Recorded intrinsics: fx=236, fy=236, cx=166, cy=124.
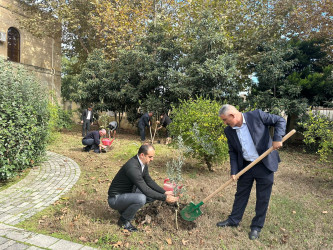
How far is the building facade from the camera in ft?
61.3

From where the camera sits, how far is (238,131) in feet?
11.7

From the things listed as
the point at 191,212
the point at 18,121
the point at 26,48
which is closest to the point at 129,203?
the point at 191,212

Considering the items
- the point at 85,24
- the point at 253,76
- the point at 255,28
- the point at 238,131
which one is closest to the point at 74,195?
the point at 238,131

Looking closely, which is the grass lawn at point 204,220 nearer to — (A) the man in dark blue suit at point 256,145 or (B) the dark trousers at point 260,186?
(B) the dark trousers at point 260,186

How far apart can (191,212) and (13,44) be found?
73.4 feet

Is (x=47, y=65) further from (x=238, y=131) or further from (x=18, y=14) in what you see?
(x=238, y=131)

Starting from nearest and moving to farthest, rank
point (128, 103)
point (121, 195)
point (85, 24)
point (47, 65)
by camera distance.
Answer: point (121, 195) → point (128, 103) → point (85, 24) → point (47, 65)

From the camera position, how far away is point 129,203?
3480 millimetres

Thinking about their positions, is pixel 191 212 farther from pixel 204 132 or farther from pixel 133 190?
pixel 204 132

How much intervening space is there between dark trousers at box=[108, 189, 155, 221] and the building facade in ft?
50.0

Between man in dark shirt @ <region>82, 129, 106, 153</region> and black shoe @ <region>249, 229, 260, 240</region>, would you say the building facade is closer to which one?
man in dark shirt @ <region>82, 129, 106, 153</region>

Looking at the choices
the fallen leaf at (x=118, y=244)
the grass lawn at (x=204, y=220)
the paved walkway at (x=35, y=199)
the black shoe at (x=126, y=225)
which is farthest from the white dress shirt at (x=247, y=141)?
the paved walkway at (x=35, y=199)

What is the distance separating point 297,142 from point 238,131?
11816 mm

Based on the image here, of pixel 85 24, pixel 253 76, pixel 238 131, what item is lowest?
pixel 238 131
